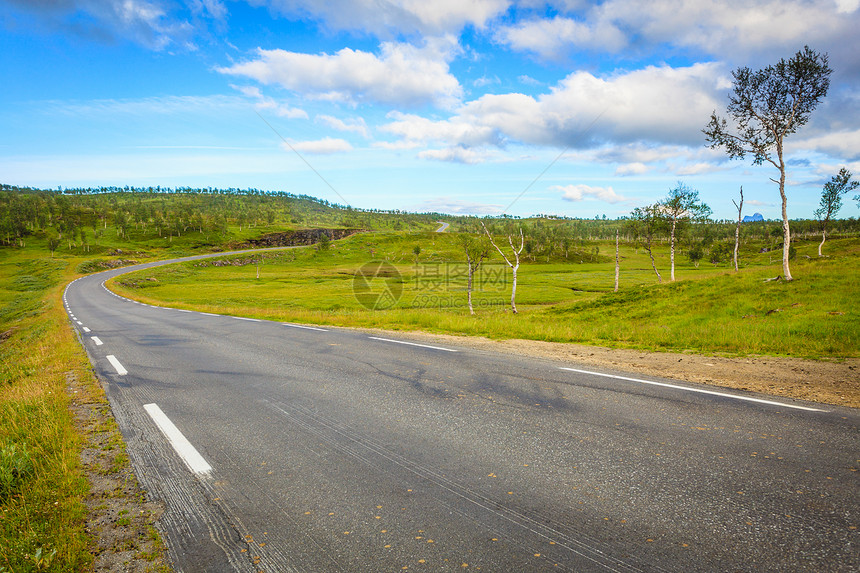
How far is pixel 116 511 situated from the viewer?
398 cm

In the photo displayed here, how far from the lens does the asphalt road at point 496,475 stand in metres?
3.22

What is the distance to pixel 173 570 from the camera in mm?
3174

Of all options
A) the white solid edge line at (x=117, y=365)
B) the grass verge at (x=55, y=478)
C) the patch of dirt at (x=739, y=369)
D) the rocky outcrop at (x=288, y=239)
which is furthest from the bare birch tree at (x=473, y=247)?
the rocky outcrop at (x=288, y=239)

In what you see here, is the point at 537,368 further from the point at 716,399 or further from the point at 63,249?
the point at 63,249

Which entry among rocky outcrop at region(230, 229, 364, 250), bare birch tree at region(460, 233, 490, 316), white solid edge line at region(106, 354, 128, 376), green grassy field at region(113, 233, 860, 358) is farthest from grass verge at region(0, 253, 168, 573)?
rocky outcrop at region(230, 229, 364, 250)

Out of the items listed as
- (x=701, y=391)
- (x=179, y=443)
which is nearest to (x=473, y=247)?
(x=701, y=391)

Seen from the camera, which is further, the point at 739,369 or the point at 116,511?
the point at 739,369

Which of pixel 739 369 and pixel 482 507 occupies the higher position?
pixel 482 507

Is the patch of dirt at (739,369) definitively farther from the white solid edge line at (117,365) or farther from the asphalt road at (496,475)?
the white solid edge line at (117,365)

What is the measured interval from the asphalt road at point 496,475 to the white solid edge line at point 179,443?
4cm

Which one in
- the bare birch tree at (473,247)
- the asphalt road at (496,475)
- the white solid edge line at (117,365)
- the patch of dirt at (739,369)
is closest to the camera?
the asphalt road at (496,475)

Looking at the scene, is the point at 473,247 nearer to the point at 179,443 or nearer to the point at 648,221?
the point at 648,221

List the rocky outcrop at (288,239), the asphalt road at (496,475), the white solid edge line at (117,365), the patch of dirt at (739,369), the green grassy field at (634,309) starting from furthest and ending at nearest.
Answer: the rocky outcrop at (288,239)
the green grassy field at (634,309)
the white solid edge line at (117,365)
the patch of dirt at (739,369)
the asphalt road at (496,475)

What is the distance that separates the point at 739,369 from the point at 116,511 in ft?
37.6
